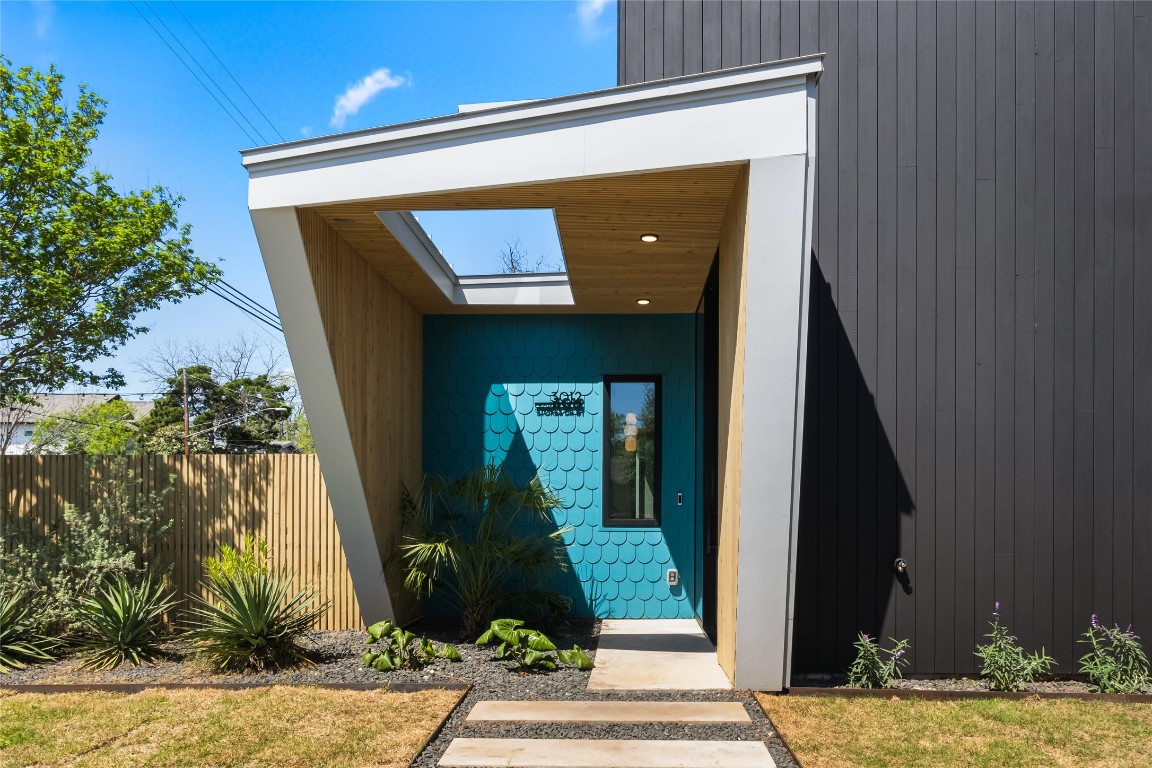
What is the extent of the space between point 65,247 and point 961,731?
8.36 metres

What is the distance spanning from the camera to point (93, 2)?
13.2 m

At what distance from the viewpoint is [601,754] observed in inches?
147

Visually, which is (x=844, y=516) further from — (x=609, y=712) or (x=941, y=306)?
(x=609, y=712)

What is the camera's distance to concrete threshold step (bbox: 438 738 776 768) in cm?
361

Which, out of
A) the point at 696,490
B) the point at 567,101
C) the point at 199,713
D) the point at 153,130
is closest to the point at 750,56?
the point at 567,101

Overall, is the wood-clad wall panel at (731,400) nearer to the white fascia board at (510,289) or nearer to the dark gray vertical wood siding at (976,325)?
the dark gray vertical wood siding at (976,325)

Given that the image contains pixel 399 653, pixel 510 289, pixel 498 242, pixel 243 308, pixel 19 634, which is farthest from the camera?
pixel 498 242

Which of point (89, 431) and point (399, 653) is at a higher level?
point (89, 431)

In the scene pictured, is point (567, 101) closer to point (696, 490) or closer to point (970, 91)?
point (970, 91)

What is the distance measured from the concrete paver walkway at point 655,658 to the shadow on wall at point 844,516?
28.4 inches

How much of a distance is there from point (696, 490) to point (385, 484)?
9.41 ft

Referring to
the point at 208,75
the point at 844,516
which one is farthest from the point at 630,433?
the point at 208,75

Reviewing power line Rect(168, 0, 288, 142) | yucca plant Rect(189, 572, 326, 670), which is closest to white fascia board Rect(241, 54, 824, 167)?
yucca plant Rect(189, 572, 326, 670)

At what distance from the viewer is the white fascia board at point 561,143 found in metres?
4.11
